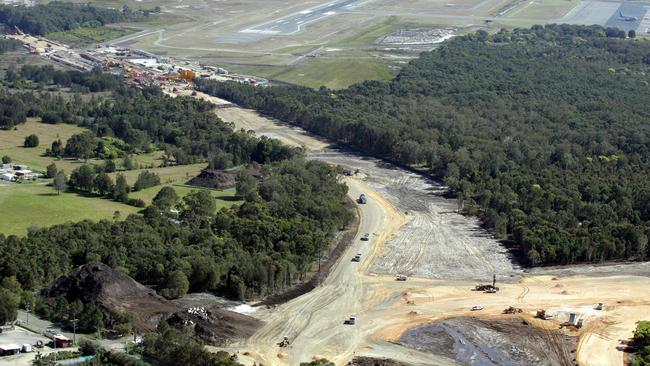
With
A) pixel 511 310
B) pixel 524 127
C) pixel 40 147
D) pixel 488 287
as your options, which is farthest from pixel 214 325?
pixel 524 127

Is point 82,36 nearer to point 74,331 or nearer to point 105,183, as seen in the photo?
point 105,183

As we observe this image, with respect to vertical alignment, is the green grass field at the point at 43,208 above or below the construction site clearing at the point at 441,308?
above

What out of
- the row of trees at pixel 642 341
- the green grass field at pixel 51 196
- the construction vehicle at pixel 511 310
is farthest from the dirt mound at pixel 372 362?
the green grass field at pixel 51 196

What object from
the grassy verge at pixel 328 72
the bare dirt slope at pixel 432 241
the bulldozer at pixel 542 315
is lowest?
the bare dirt slope at pixel 432 241

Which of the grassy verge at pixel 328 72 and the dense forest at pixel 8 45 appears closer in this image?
the grassy verge at pixel 328 72

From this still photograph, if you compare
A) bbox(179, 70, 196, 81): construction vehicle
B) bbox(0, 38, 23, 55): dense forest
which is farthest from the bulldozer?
bbox(0, 38, 23, 55): dense forest

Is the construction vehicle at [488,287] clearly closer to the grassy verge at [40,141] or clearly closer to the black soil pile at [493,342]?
the black soil pile at [493,342]

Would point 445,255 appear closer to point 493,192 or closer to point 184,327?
point 493,192
